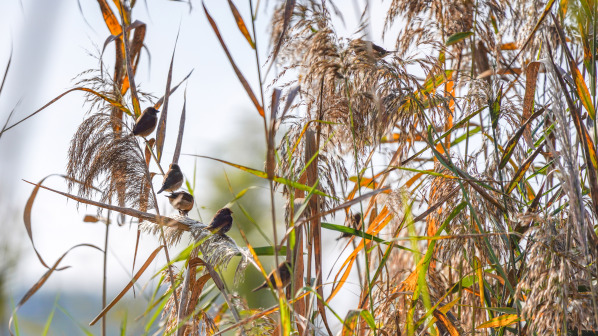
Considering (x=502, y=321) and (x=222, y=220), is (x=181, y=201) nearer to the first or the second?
(x=222, y=220)

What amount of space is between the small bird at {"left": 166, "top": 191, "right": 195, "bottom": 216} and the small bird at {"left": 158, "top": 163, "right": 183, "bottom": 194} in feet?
0.09

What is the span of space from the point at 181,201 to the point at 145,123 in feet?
0.67

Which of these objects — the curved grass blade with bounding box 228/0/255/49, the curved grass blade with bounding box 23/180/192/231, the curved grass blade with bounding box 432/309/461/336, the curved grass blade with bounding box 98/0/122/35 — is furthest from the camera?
the curved grass blade with bounding box 98/0/122/35

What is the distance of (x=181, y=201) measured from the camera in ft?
4.15

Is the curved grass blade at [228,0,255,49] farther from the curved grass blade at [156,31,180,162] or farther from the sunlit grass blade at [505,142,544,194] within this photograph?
the sunlit grass blade at [505,142,544,194]

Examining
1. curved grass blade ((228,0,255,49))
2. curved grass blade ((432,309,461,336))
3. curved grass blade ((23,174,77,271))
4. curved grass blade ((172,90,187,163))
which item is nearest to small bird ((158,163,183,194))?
curved grass blade ((172,90,187,163))

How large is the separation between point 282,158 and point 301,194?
0.10 m

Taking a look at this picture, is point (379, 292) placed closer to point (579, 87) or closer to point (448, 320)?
point (448, 320)

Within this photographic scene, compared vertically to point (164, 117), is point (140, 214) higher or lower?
lower

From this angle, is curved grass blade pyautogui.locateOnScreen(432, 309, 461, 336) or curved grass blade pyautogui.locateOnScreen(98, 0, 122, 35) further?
curved grass blade pyautogui.locateOnScreen(98, 0, 122, 35)

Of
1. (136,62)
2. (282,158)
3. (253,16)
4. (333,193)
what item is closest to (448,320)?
(333,193)

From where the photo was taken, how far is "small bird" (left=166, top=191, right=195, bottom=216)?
4.14 ft

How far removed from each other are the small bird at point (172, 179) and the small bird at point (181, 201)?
1.1 inches

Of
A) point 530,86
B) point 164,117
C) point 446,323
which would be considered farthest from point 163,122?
point 530,86
